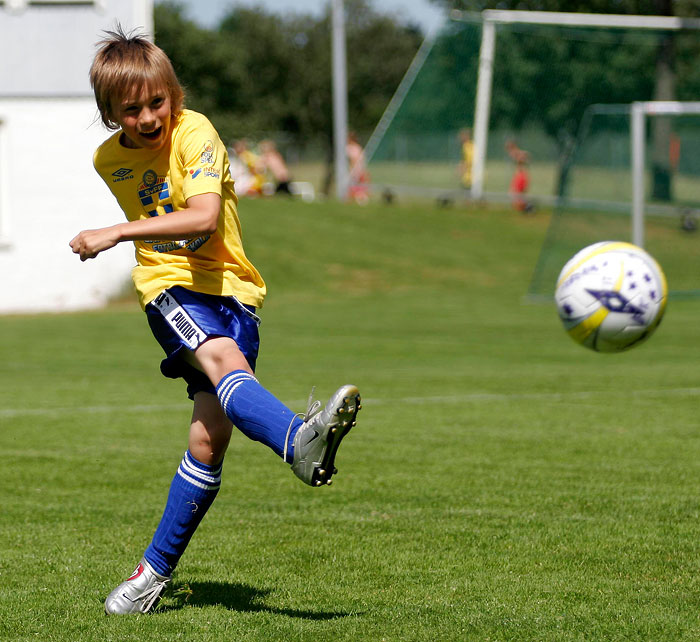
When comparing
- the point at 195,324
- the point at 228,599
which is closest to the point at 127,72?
the point at 195,324

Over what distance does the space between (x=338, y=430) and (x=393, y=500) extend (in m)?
2.79

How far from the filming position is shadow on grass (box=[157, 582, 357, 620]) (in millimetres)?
4383

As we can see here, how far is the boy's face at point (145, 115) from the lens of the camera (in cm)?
414

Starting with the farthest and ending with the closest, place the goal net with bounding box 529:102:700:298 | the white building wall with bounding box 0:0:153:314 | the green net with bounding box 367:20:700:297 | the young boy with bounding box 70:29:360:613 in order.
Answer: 1. the white building wall with bounding box 0:0:153:314
2. the green net with bounding box 367:20:700:297
3. the goal net with bounding box 529:102:700:298
4. the young boy with bounding box 70:29:360:613

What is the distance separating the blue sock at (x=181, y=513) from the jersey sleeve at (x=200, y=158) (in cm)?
100

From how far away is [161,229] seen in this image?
3947mm

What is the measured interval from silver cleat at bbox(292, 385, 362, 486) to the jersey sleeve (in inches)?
34.6

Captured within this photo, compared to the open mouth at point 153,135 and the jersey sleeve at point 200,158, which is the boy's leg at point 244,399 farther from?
the open mouth at point 153,135

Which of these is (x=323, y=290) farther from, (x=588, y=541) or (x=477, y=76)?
(x=588, y=541)

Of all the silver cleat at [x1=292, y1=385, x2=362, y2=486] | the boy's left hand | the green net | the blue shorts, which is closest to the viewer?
the silver cleat at [x1=292, y1=385, x2=362, y2=486]

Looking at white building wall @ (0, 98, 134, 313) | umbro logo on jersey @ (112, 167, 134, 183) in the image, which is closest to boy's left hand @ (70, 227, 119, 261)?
umbro logo on jersey @ (112, 167, 134, 183)

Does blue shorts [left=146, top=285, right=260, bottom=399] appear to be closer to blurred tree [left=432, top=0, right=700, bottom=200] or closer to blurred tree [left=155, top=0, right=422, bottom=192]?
blurred tree [left=432, top=0, right=700, bottom=200]

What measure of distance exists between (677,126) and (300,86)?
54438 millimetres

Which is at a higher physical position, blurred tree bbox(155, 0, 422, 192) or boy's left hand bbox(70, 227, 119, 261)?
boy's left hand bbox(70, 227, 119, 261)
